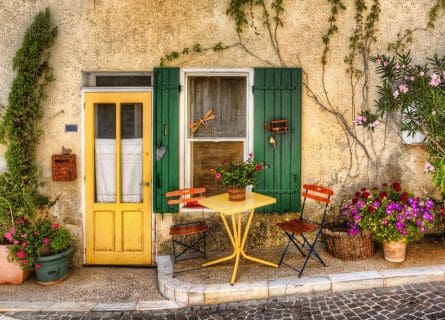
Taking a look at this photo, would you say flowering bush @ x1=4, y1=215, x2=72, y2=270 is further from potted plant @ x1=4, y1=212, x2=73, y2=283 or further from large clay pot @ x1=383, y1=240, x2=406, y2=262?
large clay pot @ x1=383, y1=240, x2=406, y2=262

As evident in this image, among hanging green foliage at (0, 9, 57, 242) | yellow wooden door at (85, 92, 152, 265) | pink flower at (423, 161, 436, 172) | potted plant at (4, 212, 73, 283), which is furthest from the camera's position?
yellow wooden door at (85, 92, 152, 265)

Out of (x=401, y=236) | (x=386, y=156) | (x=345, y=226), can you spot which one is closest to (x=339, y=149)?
(x=386, y=156)

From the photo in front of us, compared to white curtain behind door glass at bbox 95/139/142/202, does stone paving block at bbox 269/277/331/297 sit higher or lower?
lower

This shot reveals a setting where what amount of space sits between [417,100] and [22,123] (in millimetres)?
5091

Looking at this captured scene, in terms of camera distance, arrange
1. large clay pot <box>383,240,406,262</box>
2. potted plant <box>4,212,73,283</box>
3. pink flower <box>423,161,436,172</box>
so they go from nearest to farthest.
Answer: potted plant <box>4,212,73,283</box>, large clay pot <box>383,240,406,262</box>, pink flower <box>423,161,436,172</box>

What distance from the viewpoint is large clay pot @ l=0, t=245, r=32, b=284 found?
16.5 ft

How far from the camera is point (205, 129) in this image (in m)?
5.61

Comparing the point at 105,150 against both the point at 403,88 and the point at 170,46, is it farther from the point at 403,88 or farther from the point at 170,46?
the point at 403,88

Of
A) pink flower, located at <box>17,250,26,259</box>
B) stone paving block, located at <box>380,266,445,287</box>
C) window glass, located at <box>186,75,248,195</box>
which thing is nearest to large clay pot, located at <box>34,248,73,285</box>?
pink flower, located at <box>17,250,26,259</box>

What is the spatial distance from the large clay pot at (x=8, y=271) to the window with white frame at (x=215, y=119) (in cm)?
236

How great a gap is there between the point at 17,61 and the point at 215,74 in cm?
253

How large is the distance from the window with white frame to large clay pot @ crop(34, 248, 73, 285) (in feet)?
6.07

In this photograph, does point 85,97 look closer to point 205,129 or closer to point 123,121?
point 123,121

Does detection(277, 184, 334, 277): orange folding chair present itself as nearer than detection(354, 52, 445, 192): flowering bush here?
Yes
